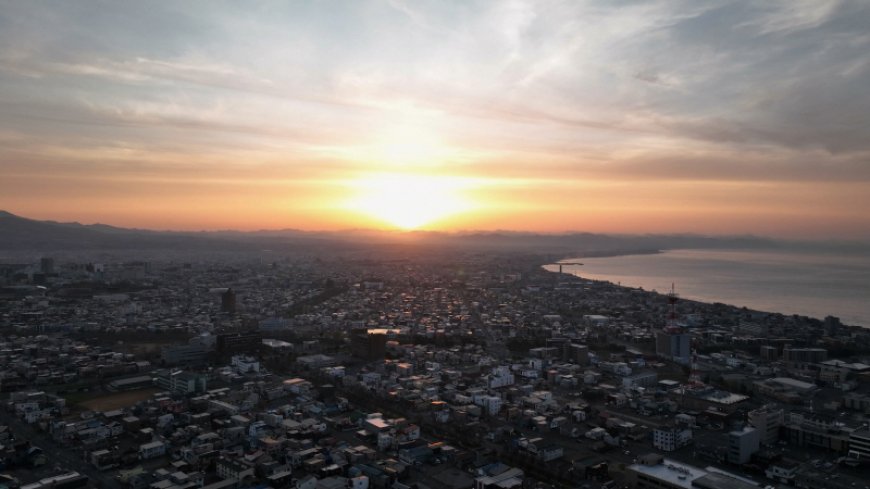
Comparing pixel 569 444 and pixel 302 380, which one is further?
pixel 302 380

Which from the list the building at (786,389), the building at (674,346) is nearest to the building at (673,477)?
the building at (786,389)

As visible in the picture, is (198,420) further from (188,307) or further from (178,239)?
(178,239)

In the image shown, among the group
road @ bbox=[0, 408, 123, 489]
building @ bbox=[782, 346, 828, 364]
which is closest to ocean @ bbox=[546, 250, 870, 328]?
building @ bbox=[782, 346, 828, 364]

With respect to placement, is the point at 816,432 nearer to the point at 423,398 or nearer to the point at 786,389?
the point at 786,389

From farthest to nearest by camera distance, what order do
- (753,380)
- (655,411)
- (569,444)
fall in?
(753,380) < (655,411) < (569,444)

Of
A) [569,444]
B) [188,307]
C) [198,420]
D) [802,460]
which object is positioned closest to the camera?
[802,460]

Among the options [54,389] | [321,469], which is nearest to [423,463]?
[321,469]
